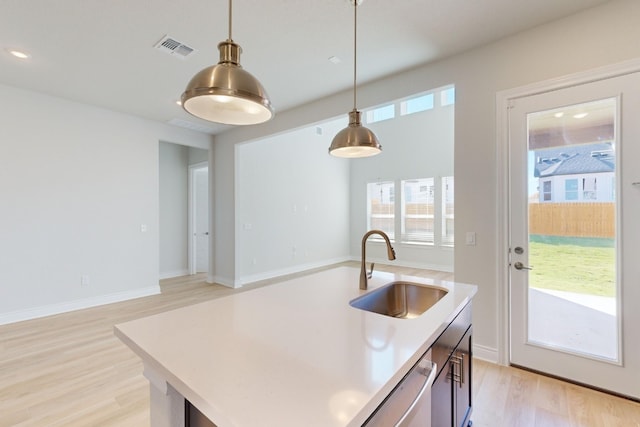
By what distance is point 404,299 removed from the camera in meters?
1.88

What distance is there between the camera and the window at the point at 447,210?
21.3ft

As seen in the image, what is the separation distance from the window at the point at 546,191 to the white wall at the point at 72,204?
5.09 metres

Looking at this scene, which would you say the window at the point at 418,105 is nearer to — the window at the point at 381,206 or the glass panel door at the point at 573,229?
the window at the point at 381,206

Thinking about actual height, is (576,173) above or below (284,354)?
above

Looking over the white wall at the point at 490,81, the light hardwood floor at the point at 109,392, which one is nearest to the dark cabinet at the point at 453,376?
the light hardwood floor at the point at 109,392

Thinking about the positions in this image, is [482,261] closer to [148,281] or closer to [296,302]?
[296,302]

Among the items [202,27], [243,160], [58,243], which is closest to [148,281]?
[58,243]

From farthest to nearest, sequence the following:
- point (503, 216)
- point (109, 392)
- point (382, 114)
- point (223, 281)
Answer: point (382, 114)
point (223, 281)
point (503, 216)
point (109, 392)

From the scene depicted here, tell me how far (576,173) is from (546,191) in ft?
0.72

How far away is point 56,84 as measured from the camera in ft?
11.3

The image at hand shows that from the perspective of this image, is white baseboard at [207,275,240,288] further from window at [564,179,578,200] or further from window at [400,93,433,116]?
window at [400,93,433,116]

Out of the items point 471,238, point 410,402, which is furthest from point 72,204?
point 471,238

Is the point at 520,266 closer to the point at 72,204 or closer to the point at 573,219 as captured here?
the point at 573,219

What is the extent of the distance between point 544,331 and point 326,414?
2.49 meters
